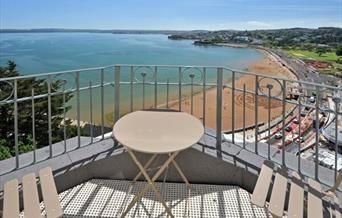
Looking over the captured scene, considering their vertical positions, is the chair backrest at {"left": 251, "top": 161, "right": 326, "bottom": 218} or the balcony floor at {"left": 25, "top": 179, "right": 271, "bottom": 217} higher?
the chair backrest at {"left": 251, "top": 161, "right": 326, "bottom": 218}

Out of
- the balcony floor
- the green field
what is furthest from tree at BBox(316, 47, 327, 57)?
the balcony floor

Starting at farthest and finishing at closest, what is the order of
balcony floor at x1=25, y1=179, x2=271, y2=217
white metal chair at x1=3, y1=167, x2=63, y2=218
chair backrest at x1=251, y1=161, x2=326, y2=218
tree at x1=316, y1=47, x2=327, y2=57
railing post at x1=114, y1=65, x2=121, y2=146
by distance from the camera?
tree at x1=316, y1=47, x2=327, y2=57, railing post at x1=114, y1=65, x2=121, y2=146, balcony floor at x1=25, y1=179, x2=271, y2=217, chair backrest at x1=251, y1=161, x2=326, y2=218, white metal chair at x1=3, y1=167, x2=63, y2=218

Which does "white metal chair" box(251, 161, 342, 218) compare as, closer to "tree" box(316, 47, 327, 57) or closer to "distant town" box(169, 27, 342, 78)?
A: "distant town" box(169, 27, 342, 78)

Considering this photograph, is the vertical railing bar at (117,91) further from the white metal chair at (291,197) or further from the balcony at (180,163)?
the white metal chair at (291,197)

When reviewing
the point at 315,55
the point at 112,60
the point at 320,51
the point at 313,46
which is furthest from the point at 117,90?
the point at 313,46

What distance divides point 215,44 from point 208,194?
320 feet

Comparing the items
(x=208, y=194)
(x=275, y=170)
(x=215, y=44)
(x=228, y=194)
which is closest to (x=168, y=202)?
(x=208, y=194)

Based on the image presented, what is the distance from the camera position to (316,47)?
73.0m

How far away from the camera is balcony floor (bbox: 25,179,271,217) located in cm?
247

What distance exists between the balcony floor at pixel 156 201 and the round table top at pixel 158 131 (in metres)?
0.71

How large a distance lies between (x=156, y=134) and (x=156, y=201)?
2.50 ft

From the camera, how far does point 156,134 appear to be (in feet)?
7.20

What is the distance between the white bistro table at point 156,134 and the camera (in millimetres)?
1981

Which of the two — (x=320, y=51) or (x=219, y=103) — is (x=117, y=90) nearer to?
(x=219, y=103)
